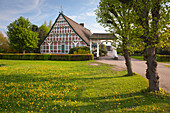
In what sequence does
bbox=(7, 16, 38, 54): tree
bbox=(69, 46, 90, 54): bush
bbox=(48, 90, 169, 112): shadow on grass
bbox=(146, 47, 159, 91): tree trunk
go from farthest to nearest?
1. bbox=(7, 16, 38, 54): tree
2. bbox=(69, 46, 90, 54): bush
3. bbox=(146, 47, 159, 91): tree trunk
4. bbox=(48, 90, 169, 112): shadow on grass

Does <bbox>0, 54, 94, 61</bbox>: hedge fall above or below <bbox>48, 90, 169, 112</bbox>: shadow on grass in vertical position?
above

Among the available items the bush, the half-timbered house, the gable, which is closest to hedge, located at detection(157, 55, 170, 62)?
the bush

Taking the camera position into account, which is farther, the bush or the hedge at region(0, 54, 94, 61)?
the bush

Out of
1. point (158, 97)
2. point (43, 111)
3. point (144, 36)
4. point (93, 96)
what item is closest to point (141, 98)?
point (158, 97)

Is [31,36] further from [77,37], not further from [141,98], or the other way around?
[141,98]

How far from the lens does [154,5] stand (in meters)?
4.89

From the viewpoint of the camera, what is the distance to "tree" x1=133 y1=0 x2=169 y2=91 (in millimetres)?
4844

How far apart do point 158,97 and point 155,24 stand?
10.4ft

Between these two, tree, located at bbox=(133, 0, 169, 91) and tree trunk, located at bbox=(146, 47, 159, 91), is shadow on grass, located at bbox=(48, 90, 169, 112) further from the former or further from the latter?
tree, located at bbox=(133, 0, 169, 91)

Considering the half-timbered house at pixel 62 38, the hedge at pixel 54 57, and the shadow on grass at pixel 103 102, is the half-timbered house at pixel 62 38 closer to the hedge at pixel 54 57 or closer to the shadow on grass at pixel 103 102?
the hedge at pixel 54 57

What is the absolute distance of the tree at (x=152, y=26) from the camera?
4.84 meters

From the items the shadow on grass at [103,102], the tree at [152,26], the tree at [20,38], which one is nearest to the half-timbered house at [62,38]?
the tree at [20,38]

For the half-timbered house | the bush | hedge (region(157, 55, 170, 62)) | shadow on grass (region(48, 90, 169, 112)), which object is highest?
the half-timbered house

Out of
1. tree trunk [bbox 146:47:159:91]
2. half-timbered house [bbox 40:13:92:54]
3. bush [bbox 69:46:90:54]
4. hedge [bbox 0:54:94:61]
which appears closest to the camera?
tree trunk [bbox 146:47:159:91]
